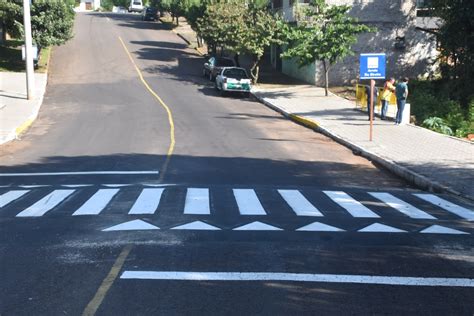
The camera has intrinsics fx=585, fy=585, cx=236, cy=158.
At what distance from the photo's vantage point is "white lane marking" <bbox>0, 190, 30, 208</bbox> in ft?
37.2

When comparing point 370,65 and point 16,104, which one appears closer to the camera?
point 370,65

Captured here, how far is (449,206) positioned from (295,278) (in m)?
6.24

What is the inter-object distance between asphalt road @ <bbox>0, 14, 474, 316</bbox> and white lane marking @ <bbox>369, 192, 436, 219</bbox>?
4cm

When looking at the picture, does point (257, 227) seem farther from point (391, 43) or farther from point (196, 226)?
point (391, 43)

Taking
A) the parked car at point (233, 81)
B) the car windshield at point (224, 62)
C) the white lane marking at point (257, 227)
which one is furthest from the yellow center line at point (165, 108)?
the white lane marking at point (257, 227)

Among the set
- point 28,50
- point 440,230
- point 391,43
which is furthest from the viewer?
point 391,43

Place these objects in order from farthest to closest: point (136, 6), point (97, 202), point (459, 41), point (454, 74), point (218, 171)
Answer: point (136, 6) → point (454, 74) → point (459, 41) → point (218, 171) → point (97, 202)

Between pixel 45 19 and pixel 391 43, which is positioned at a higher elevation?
pixel 45 19

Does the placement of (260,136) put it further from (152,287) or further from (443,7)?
(152,287)

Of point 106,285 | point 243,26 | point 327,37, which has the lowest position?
point 106,285

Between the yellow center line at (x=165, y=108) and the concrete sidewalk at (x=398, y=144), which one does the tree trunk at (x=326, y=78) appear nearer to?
the concrete sidewalk at (x=398, y=144)

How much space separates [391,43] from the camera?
37.9 m

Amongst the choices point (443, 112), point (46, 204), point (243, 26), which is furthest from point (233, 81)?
point (46, 204)

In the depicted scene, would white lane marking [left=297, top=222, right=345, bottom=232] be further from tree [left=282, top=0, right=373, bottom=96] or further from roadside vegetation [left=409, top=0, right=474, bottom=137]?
tree [left=282, top=0, right=373, bottom=96]
